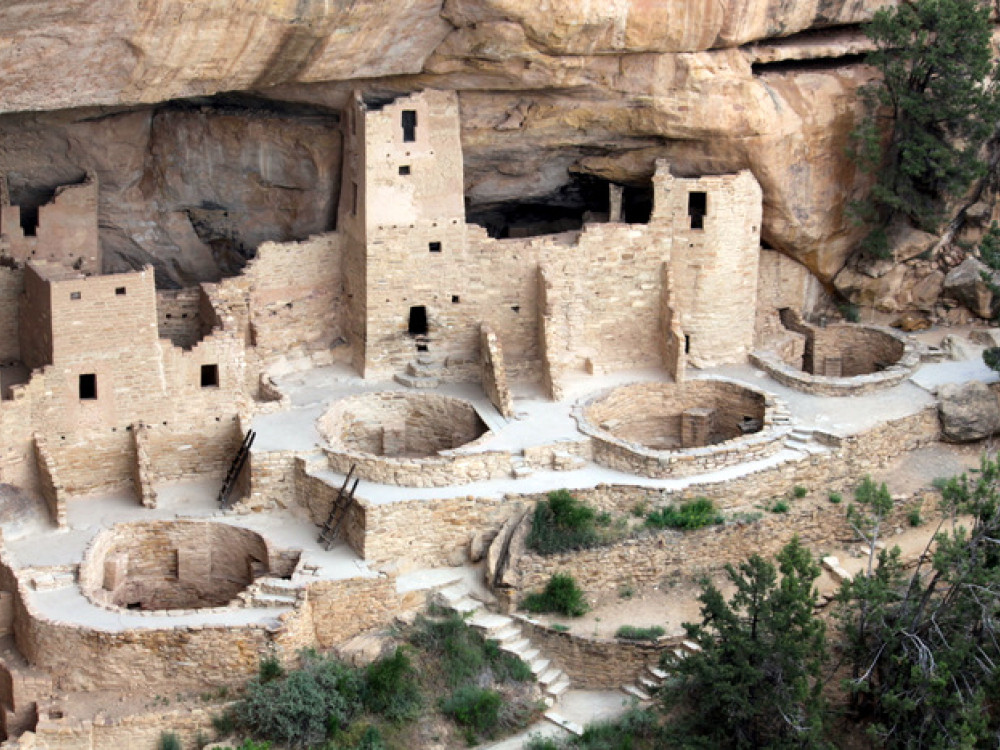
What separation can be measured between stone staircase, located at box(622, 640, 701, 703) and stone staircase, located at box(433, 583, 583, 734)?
35.5 inches

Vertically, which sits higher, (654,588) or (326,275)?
(326,275)

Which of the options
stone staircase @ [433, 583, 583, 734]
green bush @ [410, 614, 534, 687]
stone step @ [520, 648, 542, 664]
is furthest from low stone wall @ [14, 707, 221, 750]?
stone step @ [520, 648, 542, 664]

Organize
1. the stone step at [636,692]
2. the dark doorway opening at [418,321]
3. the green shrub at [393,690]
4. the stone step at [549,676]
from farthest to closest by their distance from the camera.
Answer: the dark doorway opening at [418,321]
the stone step at [549,676]
the stone step at [636,692]
the green shrub at [393,690]

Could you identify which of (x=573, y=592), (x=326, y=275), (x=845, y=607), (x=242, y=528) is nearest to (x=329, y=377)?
(x=326, y=275)

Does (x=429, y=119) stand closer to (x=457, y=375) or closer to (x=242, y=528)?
(x=457, y=375)

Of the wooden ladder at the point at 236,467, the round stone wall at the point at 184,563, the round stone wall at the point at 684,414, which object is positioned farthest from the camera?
the round stone wall at the point at 684,414

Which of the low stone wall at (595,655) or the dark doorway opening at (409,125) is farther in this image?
the dark doorway opening at (409,125)

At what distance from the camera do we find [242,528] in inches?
1074

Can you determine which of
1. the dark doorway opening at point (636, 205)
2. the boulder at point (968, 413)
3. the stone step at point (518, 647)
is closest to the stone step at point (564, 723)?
the stone step at point (518, 647)

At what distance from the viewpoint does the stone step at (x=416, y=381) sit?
3020 centimetres

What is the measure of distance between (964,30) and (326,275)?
34.6 ft

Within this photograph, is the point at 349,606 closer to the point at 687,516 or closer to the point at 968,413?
the point at 687,516

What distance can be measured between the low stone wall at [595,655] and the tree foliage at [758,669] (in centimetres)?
102

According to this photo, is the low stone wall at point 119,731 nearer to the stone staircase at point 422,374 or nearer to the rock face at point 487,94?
the stone staircase at point 422,374
